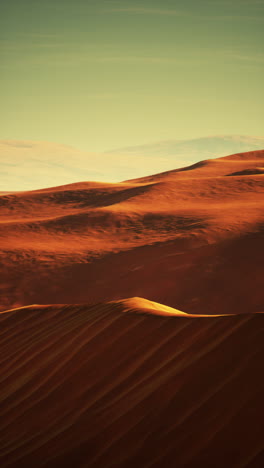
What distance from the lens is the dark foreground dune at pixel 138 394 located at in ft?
13.5

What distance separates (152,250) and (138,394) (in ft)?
47.5

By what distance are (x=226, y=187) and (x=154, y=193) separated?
3594 mm

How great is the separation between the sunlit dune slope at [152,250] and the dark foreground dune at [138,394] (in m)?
8.63

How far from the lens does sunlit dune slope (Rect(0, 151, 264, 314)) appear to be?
16.3 meters

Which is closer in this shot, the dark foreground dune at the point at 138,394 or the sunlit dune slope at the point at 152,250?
the dark foreground dune at the point at 138,394

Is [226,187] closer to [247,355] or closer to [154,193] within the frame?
[154,193]

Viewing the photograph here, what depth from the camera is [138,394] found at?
16.7 ft

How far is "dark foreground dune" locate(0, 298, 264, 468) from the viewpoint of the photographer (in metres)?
4.12

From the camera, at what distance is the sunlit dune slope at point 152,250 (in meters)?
16.3

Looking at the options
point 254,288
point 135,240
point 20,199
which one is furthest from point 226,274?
point 20,199

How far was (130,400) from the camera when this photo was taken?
199 inches

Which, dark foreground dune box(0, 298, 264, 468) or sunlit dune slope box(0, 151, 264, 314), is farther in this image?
sunlit dune slope box(0, 151, 264, 314)

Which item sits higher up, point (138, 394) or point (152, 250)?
point (138, 394)

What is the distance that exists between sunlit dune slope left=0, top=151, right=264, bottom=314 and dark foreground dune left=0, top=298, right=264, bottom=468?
8628 millimetres
